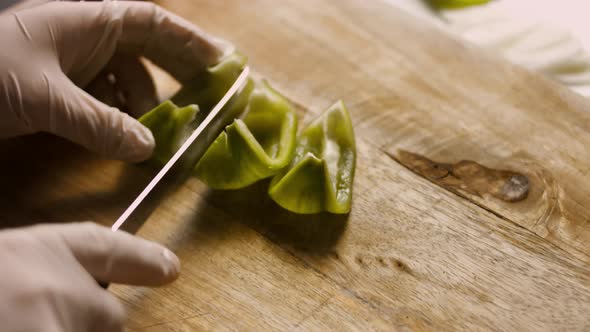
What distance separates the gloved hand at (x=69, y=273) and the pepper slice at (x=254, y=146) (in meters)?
0.35

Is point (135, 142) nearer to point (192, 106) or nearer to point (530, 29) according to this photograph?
point (192, 106)

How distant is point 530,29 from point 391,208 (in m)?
1.06

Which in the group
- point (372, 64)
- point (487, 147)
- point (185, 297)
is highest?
point (372, 64)

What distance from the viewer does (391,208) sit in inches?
66.1

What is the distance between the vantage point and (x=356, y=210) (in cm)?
168

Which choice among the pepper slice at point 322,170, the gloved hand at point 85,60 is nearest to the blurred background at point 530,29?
Result: the pepper slice at point 322,170

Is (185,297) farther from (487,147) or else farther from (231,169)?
(487,147)

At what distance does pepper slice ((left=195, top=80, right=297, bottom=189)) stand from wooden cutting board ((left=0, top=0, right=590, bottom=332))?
87 mm

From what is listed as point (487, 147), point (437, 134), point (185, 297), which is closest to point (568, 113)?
point (487, 147)

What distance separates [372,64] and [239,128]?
0.63 metres

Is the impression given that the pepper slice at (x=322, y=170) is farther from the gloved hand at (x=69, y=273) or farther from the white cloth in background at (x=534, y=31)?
the white cloth in background at (x=534, y=31)

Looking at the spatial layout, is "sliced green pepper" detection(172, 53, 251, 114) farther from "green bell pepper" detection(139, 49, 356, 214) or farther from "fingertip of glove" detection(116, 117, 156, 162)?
"fingertip of glove" detection(116, 117, 156, 162)

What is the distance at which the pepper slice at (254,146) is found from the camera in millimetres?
1605

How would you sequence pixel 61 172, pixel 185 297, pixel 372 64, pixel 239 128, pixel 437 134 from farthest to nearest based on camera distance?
pixel 372 64 < pixel 437 134 < pixel 61 172 < pixel 239 128 < pixel 185 297
